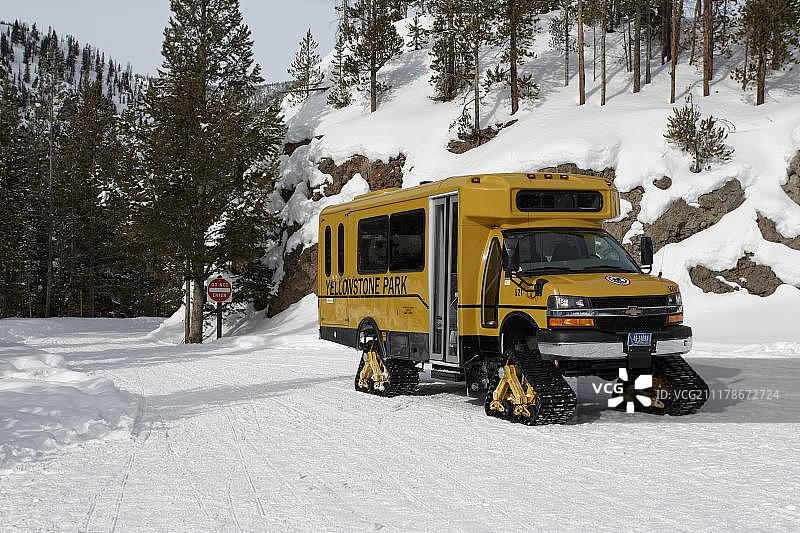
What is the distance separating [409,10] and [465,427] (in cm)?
6673

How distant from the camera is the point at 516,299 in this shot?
1056 centimetres

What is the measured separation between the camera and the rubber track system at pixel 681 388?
1048cm

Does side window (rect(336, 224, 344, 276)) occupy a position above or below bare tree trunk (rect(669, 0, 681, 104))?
below

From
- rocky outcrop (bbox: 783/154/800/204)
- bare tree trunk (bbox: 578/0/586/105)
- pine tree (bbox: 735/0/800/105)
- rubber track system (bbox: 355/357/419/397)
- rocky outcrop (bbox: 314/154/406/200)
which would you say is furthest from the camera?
bare tree trunk (bbox: 578/0/586/105)

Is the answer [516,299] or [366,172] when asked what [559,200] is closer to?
[516,299]

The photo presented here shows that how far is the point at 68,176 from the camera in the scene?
191 ft

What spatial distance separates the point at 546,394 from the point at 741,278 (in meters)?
18.7

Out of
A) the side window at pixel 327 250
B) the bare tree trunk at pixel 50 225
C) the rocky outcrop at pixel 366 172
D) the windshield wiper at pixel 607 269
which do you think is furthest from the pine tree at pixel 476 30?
the bare tree trunk at pixel 50 225

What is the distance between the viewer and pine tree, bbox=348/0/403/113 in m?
42.9

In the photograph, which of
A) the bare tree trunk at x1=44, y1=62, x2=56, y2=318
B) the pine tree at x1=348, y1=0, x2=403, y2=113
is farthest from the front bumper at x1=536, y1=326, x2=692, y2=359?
the bare tree trunk at x1=44, y1=62, x2=56, y2=318

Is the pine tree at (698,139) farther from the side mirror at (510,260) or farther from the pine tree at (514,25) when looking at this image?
the side mirror at (510,260)

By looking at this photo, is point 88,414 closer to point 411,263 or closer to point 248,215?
point 411,263

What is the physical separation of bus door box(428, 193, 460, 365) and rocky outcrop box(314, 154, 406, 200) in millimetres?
24581

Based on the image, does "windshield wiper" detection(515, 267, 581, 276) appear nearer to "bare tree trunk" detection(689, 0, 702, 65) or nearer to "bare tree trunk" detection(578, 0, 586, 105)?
"bare tree trunk" detection(578, 0, 586, 105)
